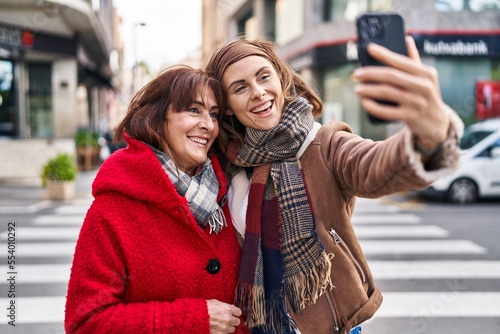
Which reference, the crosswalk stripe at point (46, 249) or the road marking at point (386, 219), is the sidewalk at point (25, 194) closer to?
the crosswalk stripe at point (46, 249)

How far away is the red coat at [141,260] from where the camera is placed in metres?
1.65

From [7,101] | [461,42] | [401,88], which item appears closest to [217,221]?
[401,88]

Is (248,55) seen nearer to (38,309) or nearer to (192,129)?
(192,129)

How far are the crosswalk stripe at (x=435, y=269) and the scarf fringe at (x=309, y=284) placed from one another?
14.4 ft

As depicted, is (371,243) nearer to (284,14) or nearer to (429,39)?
(429,39)

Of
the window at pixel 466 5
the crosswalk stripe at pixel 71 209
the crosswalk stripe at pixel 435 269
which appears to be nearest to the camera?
the crosswalk stripe at pixel 435 269

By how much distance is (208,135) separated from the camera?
1.96 meters

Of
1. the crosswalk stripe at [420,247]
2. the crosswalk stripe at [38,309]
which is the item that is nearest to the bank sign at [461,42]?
the crosswalk stripe at [420,247]

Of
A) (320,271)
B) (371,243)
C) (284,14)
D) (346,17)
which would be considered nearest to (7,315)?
(320,271)

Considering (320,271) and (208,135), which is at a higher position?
(208,135)

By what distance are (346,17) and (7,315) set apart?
17129 mm

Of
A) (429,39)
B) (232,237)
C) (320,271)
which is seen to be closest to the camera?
(320,271)

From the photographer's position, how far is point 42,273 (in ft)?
20.1

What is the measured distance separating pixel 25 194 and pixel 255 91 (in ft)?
38.3
